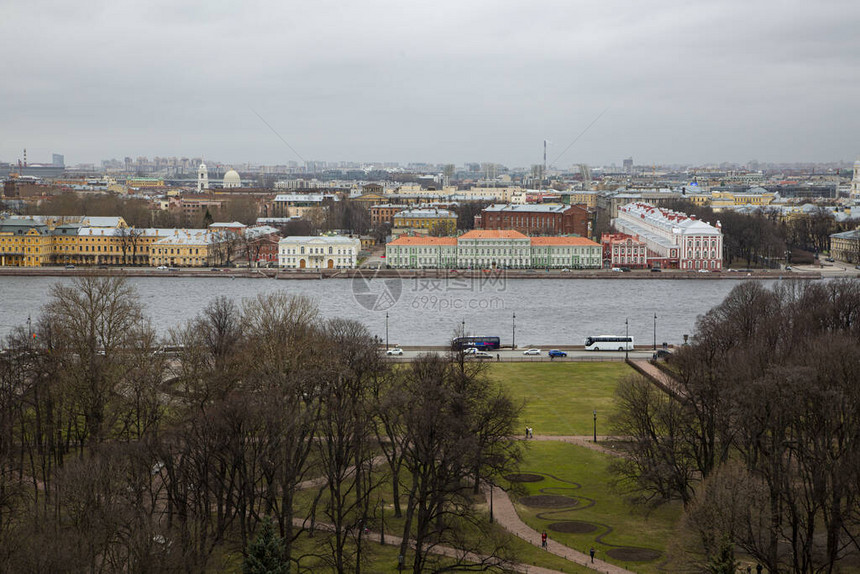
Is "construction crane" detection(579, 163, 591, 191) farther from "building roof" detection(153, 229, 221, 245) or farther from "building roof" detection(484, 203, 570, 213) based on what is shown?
"building roof" detection(153, 229, 221, 245)

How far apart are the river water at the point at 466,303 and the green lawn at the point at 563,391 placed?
426cm

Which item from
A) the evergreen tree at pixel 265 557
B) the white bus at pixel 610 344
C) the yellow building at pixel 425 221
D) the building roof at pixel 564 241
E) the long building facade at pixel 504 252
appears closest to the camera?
the evergreen tree at pixel 265 557

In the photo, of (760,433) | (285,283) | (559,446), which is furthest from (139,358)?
(285,283)

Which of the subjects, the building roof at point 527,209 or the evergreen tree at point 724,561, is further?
the building roof at point 527,209

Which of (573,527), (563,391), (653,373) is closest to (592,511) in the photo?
(573,527)

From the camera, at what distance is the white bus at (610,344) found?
95.0 feet

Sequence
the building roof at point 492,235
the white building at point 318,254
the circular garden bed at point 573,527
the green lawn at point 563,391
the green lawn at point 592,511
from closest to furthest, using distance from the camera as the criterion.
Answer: the green lawn at point 592,511, the circular garden bed at point 573,527, the green lawn at point 563,391, the white building at point 318,254, the building roof at point 492,235

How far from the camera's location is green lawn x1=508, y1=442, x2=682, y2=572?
14094 millimetres

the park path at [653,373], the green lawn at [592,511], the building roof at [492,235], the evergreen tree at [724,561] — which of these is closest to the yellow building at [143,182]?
the building roof at [492,235]

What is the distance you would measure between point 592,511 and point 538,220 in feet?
183

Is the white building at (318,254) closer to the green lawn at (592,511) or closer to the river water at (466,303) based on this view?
the river water at (466,303)

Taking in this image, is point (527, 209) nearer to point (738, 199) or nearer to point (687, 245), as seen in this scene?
point (687, 245)

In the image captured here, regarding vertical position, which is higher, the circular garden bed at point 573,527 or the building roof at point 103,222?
the building roof at point 103,222

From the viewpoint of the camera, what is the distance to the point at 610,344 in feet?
95.5
